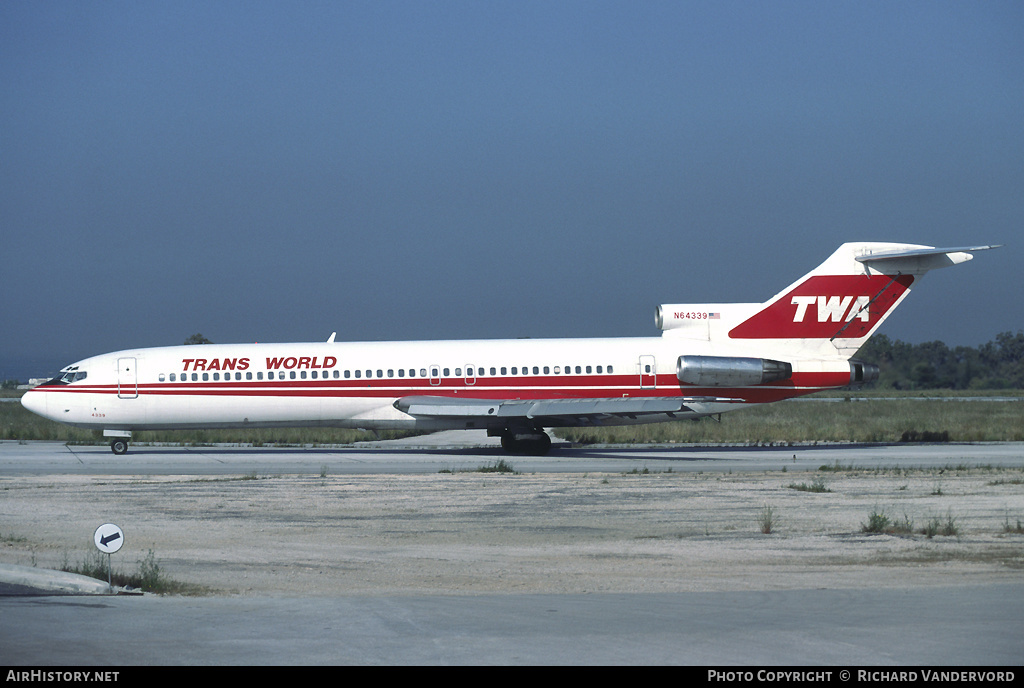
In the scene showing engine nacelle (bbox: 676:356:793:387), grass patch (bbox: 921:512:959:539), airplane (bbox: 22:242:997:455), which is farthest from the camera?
airplane (bbox: 22:242:997:455)

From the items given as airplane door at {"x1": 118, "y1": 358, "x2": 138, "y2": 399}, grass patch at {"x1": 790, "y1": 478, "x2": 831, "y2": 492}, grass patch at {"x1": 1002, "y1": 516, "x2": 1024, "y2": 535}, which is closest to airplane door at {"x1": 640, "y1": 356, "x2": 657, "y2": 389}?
grass patch at {"x1": 790, "y1": 478, "x2": 831, "y2": 492}

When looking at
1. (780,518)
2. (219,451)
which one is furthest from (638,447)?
(780,518)

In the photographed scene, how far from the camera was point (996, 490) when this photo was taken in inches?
736

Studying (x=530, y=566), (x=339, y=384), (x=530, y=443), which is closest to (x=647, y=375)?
(x=530, y=443)

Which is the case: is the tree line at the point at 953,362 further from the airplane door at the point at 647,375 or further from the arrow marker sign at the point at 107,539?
the arrow marker sign at the point at 107,539

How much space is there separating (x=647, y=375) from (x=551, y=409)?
10.5ft

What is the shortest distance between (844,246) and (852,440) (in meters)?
7.15

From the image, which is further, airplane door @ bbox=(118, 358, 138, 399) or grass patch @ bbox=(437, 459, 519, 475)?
airplane door @ bbox=(118, 358, 138, 399)

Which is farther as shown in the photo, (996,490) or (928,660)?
(996,490)

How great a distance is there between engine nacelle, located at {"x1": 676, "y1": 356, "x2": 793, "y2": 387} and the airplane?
0.03 meters

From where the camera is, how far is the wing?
89.0ft

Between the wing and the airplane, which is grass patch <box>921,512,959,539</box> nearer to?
the wing
